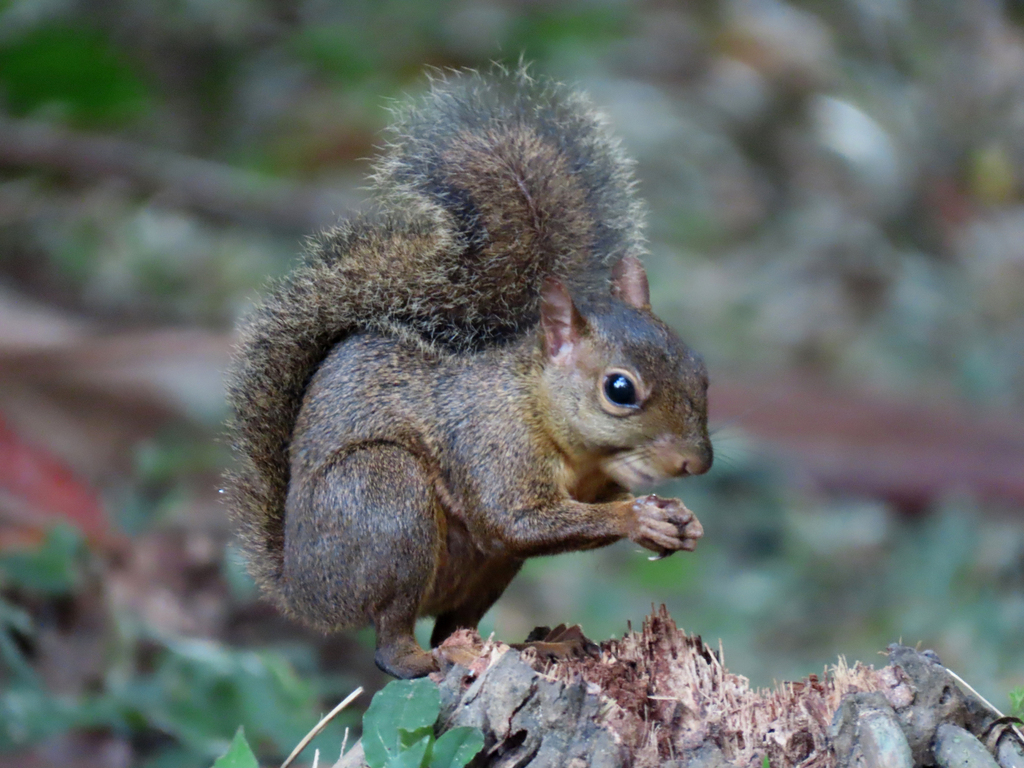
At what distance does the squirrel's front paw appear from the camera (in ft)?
5.17

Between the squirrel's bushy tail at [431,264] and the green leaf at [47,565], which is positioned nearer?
the squirrel's bushy tail at [431,264]

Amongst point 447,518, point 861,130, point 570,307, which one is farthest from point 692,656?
point 861,130

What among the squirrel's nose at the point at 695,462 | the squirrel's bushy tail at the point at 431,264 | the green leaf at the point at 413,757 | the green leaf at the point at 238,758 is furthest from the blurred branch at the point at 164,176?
the green leaf at the point at 413,757

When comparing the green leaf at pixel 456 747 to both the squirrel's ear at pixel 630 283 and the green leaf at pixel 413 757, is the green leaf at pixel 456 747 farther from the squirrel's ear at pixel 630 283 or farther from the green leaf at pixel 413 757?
the squirrel's ear at pixel 630 283

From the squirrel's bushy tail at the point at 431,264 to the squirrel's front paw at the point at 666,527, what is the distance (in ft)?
1.41

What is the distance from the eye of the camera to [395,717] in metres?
1.41

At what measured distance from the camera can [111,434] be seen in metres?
3.67

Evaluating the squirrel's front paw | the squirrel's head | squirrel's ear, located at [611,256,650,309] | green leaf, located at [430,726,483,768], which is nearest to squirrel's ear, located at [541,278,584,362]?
the squirrel's head

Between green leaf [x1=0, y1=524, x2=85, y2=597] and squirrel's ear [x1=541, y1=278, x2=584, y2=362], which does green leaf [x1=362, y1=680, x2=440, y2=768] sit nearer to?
squirrel's ear [x1=541, y1=278, x2=584, y2=362]

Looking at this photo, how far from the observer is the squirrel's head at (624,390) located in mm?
1695

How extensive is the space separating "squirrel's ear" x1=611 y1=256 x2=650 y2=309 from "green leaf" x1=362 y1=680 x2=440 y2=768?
75 cm

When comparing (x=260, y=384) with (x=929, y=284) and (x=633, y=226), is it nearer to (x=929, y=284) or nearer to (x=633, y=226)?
(x=633, y=226)

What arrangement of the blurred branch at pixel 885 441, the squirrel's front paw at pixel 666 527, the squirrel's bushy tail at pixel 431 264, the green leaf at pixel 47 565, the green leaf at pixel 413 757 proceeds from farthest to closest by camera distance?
the blurred branch at pixel 885 441
the green leaf at pixel 47 565
the squirrel's bushy tail at pixel 431 264
the squirrel's front paw at pixel 666 527
the green leaf at pixel 413 757

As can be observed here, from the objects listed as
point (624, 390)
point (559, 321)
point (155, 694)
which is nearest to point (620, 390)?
point (624, 390)
